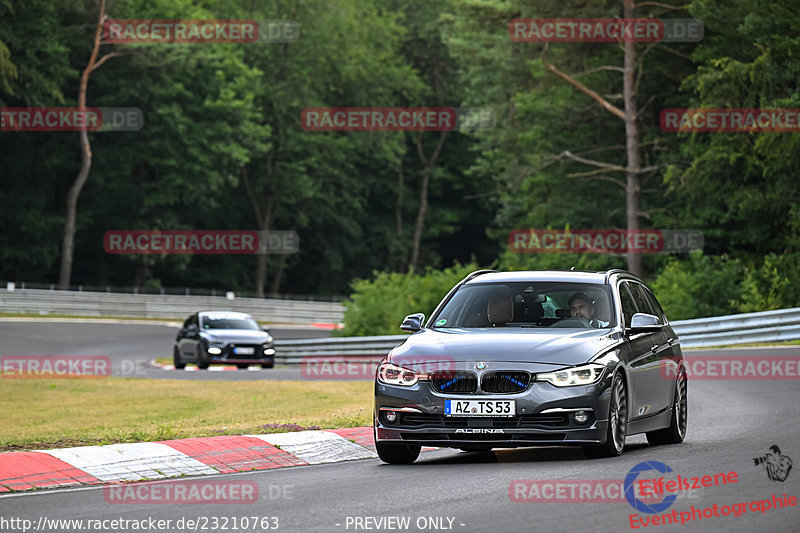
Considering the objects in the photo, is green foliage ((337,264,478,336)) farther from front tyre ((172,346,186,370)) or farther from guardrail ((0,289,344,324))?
guardrail ((0,289,344,324))

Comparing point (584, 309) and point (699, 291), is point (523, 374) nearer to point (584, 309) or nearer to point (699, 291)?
point (584, 309)

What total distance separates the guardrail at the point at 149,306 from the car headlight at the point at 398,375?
159 ft

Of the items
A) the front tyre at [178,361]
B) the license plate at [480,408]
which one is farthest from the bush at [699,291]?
the license plate at [480,408]

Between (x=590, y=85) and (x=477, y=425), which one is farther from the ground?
(x=590, y=85)

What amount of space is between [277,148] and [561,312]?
69.8m

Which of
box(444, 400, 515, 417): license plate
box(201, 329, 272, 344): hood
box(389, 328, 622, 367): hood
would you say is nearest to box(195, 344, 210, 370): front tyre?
box(201, 329, 272, 344): hood

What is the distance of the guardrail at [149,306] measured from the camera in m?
58.1

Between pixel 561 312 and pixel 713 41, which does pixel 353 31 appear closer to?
pixel 713 41

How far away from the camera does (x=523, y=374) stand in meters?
10.8

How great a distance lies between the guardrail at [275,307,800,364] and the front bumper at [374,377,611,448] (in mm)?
16001

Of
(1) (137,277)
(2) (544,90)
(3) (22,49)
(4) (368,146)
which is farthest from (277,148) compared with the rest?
(2) (544,90)

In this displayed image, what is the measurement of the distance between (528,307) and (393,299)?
27.2 meters

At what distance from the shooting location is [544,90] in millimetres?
50188

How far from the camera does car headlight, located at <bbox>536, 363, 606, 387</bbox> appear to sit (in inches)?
426
